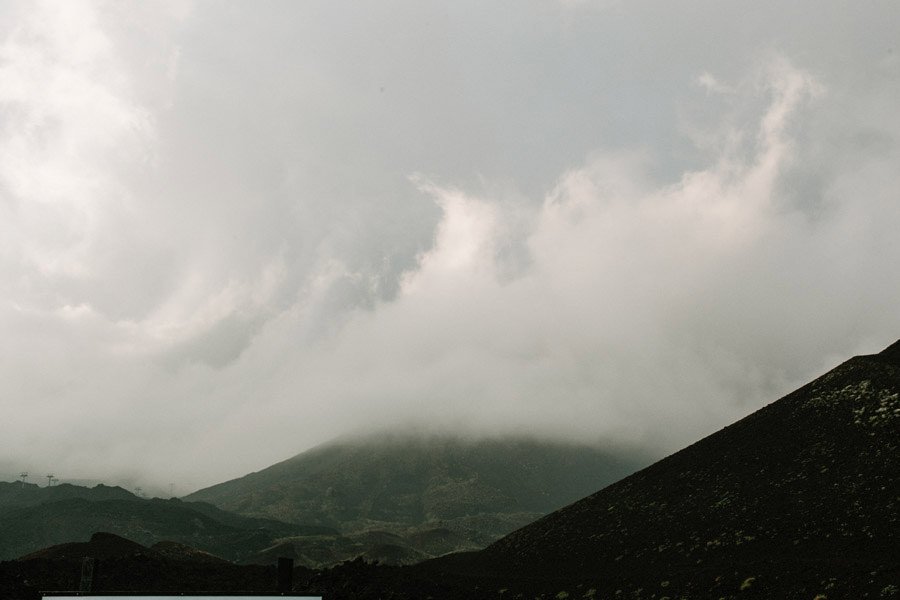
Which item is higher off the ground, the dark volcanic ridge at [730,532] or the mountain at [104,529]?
the mountain at [104,529]

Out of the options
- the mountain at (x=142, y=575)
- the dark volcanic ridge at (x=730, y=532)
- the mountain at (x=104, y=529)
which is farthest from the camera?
the mountain at (x=104, y=529)

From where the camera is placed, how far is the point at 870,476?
47.9 metres

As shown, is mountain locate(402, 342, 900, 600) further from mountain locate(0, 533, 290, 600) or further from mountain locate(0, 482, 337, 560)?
mountain locate(0, 482, 337, 560)

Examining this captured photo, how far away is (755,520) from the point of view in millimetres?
49938

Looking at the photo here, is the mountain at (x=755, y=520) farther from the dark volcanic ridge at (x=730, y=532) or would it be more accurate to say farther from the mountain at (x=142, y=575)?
the mountain at (x=142, y=575)

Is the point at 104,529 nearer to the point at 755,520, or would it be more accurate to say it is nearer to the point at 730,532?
the point at 730,532

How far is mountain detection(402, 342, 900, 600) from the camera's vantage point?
38.3m

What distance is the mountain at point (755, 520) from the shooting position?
126 feet

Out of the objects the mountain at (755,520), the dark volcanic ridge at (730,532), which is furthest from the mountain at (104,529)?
the mountain at (755,520)

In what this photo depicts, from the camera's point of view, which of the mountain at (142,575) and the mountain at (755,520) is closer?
the mountain at (755,520)

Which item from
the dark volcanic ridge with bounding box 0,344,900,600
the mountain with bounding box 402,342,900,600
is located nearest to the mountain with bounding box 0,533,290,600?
the dark volcanic ridge with bounding box 0,344,900,600

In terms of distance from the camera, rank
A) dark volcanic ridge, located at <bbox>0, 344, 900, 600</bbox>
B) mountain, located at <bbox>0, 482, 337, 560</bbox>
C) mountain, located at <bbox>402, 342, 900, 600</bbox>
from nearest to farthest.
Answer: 1. mountain, located at <bbox>402, 342, 900, 600</bbox>
2. dark volcanic ridge, located at <bbox>0, 344, 900, 600</bbox>
3. mountain, located at <bbox>0, 482, 337, 560</bbox>

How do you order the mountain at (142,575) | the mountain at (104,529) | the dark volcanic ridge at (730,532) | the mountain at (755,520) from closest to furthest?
the mountain at (755,520), the dark volcanic ridge at (730,532), the mountain at (142,575), the mountain at (104,529)

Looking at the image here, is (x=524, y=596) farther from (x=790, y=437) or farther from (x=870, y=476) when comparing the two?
(x=790, y=437)
